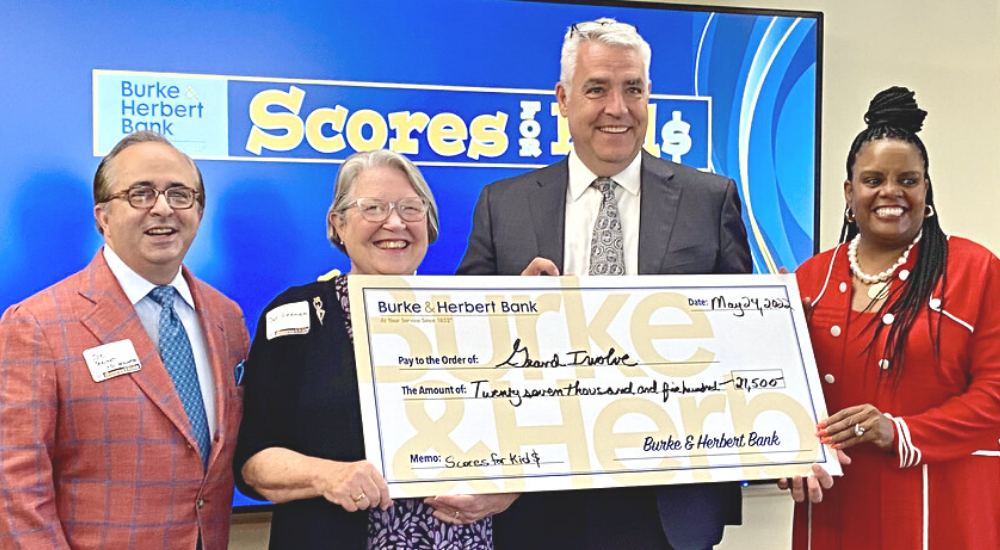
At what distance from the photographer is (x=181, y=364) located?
2.05m

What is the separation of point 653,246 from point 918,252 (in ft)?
2.05

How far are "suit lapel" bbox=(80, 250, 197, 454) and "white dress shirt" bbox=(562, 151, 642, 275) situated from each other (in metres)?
0.91

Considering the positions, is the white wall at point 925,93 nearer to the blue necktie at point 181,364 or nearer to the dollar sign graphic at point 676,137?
the dollar sign graphic at point 676,137

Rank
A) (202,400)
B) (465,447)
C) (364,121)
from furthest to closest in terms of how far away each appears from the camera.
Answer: (364,121) < (202,400) < (465,447)

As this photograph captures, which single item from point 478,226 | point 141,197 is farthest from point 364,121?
point 141,197

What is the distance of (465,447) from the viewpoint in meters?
1.92

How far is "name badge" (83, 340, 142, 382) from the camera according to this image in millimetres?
1932

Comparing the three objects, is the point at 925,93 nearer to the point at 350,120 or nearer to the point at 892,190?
the point at 892,190

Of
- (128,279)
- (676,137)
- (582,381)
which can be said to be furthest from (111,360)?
(676,137)

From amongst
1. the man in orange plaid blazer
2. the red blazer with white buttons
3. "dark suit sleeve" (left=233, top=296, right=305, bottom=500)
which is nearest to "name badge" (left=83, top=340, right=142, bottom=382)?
the man in orange plaid blazer

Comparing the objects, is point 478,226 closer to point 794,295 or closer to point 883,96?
point 794,295

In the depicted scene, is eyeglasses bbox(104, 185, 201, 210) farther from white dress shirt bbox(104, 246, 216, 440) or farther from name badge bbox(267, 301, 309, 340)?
name badge bbox(267, 301, 309, 340)

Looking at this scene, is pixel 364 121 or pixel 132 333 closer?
pixel 132 333

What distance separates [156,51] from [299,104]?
453 mm
